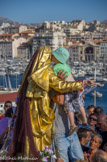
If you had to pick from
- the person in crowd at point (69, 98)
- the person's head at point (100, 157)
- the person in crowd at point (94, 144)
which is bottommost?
the person in crowd at point (94, 144)

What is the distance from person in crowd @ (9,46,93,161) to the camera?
1307 millimetres

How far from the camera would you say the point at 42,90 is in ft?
4.38

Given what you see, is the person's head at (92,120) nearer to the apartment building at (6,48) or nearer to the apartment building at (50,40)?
the apartment building at (50,40)

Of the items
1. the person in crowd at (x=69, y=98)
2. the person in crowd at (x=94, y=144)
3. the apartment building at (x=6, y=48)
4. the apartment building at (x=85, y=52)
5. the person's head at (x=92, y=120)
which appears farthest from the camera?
the apartment building at (x=6, y=48)

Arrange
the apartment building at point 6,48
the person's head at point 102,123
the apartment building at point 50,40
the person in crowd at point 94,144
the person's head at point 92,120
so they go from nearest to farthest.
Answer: the person in crowd at point 94,144, the person's head at point 102,123, the person's head at point 92,120, the apartment building at point 50,40, the apartment building at point 6,48

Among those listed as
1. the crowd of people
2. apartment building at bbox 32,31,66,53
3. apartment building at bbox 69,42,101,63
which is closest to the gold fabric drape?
the crowd of people

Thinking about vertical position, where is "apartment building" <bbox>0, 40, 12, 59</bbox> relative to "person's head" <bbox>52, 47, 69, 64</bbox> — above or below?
above

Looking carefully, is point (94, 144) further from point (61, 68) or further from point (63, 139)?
point (61, 68)

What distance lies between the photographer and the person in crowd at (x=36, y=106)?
1.31 meters

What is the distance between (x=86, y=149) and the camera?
162 centimetres

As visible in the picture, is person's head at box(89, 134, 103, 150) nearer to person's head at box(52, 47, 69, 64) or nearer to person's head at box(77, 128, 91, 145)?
person's head at box(77, 128, 91, 145)

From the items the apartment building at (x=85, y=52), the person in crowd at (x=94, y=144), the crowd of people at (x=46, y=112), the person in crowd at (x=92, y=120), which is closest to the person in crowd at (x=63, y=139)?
the crowd of people at (x=46, y=112)

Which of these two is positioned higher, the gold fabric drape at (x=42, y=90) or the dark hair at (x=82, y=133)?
the gold fabric drape at (x=42, y=90)

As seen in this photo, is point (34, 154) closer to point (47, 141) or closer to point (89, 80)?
point (47, 141)
